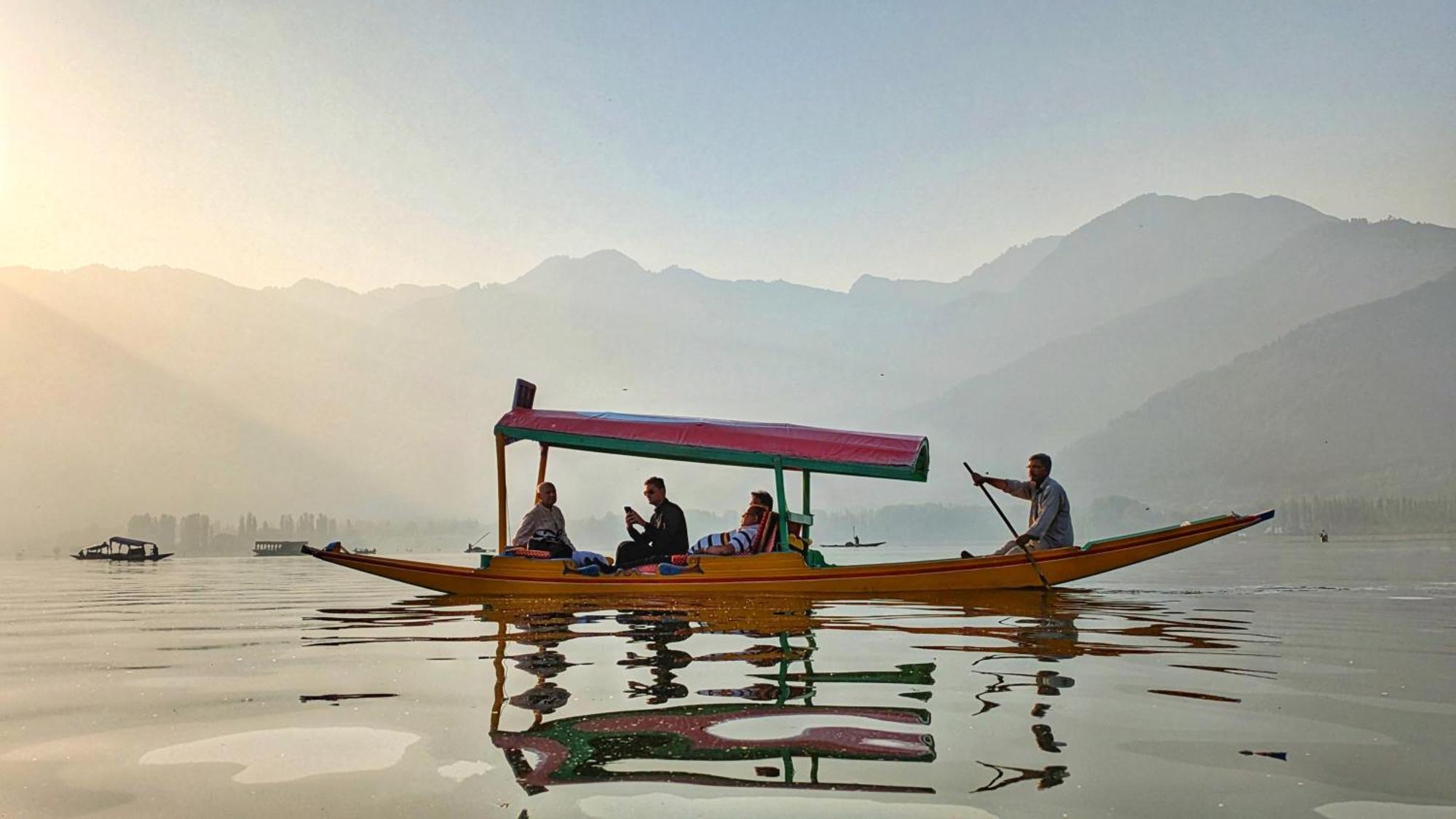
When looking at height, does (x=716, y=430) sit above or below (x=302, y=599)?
above

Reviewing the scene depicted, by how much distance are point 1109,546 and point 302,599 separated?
583 inches

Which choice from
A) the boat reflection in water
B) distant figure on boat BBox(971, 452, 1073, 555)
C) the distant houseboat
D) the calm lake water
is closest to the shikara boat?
distant figure on boat BBox(971, 452, 1073, 555)

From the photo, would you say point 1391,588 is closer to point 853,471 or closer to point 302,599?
point 853,471

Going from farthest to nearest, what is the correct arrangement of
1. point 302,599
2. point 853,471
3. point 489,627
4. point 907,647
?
point 302,599 < point 853,471 < point 489,627 < point 907,647

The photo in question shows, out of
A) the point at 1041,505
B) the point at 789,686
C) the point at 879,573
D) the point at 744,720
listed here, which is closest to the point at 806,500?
the point at 879,573

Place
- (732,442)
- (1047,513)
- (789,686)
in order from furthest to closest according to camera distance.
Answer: (732,442) → (1047,513) → (789,686)

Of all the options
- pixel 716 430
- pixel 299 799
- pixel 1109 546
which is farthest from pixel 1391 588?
pixel 299 799

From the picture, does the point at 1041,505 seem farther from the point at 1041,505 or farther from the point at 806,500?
the point at 806,500

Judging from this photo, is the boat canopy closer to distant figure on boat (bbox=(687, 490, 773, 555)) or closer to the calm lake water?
distant figure on boat (bbox=(687, 490, 773, 555))

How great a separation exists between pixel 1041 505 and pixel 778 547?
424 cm

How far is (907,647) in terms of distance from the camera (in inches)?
349

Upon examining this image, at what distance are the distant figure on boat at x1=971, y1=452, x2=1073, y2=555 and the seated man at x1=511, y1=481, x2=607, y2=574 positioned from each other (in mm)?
6716

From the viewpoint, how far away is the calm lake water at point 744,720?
13.2ft

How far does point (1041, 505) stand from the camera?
54.2 feet
